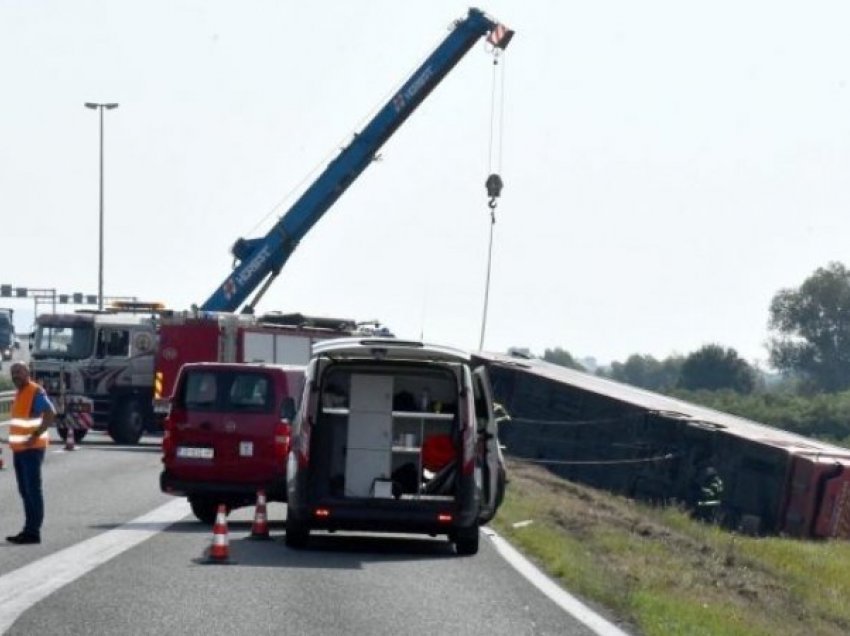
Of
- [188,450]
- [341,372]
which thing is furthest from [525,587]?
[188,450]

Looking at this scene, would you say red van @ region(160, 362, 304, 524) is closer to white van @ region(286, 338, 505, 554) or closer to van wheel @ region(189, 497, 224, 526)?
van wheel @ region(189, 497, 224, 526)

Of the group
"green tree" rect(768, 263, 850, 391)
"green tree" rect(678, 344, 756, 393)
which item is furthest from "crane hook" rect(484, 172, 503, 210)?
"green tree" rect(768, 263, 850, 391)

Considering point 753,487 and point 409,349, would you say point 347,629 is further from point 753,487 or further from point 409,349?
point 753,487

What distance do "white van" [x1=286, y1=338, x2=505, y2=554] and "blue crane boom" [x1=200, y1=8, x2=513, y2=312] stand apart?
27091 mm

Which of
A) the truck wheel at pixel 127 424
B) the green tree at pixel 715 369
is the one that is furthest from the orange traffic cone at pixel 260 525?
the green tree at pixel 715 369

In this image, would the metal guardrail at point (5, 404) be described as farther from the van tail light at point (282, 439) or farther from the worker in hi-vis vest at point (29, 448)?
→ the worker in hi-vis vest at point (29, 448)

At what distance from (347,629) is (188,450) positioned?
1001 centimetres

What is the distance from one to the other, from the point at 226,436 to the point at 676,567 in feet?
19.8

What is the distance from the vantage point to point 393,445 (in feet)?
65.4

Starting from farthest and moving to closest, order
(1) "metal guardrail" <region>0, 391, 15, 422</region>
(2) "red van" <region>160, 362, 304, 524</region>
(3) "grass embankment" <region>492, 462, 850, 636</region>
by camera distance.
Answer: (1) "metal guardrail" <region>0, 391, 15, 422</region>
(2) "red van" <region>160, 362, 304, 524</region>
(3) "grass embankment" <region>492, 462, 850, 636</region>

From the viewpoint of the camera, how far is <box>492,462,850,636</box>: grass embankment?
14.9 meters

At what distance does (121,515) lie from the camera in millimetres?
22953

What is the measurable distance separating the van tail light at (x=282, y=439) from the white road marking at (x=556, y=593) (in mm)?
2882

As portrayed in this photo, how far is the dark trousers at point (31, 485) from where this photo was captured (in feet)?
59.8
